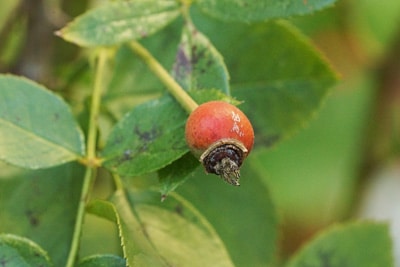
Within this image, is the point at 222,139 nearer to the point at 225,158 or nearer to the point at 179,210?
the point at 225,158

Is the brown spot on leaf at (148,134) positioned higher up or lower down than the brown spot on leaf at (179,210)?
higher up

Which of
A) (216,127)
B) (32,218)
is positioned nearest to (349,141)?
(32,218)

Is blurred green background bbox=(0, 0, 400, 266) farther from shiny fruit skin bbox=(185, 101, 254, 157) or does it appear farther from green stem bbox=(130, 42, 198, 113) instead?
shiny fruit skin bbox=(185, 101, 254, 157)

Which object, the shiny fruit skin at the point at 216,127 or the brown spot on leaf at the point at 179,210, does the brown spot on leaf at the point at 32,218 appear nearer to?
the brown spot on leaf at the point at 179,210

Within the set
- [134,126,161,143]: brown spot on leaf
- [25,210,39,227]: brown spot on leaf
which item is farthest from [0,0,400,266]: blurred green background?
[134,126,161,143]: brown spot on leaf

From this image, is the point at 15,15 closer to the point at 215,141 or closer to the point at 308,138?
the point at 215,141

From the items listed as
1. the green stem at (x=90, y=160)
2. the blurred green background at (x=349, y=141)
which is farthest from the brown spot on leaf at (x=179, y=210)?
the blurred green background at (x=349, y=141)
